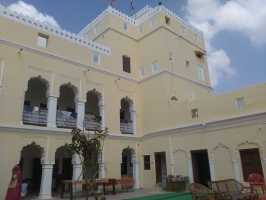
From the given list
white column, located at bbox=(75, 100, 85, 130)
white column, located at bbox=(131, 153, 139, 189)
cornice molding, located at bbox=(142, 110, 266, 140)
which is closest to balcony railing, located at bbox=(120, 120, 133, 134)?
cornice molding, located at bbox=(142, 110, 266, 140)

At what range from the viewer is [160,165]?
13.5 metres

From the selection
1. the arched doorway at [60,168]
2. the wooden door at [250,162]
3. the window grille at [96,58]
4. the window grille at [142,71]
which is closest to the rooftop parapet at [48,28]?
the window grille at [96,58]

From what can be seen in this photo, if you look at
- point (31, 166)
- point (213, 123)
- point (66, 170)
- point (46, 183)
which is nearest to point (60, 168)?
point (66, 170)

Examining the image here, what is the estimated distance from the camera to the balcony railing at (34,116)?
10.7 m

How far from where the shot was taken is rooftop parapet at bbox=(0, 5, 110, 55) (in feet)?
36.1

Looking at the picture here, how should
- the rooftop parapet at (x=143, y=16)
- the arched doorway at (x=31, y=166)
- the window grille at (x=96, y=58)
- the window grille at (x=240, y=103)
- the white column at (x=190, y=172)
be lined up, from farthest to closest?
the rooftop parapet at (x=143, y=16) < the window grille at (x=96, y=58) < the arched doorway at (x=31, y=166) < the white column at (x=190, y=172) < the window grille at (x=240, y=103)

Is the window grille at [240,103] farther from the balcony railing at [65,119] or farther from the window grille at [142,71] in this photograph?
the balcony railing at [65,119]

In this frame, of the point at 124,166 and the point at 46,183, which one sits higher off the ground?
the point at 124,166

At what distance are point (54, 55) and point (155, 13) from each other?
24.6 ft

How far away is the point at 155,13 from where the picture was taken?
1582cm

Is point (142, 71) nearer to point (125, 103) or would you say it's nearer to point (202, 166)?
point (125, 103)

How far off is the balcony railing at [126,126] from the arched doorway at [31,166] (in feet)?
15.3

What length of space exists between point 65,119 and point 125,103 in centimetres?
582

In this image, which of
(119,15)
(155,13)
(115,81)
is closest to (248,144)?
(115,81)
